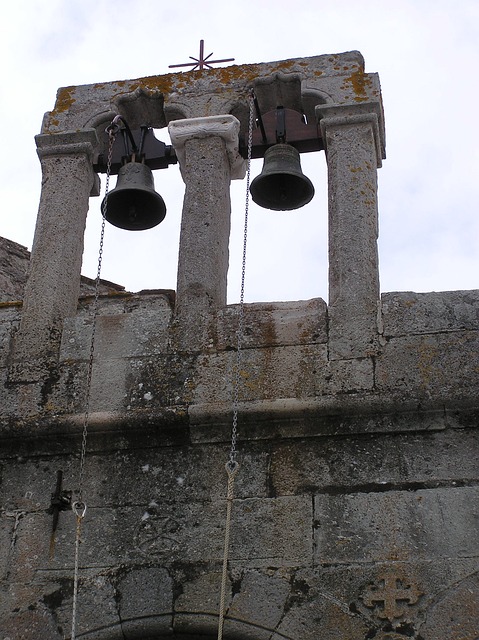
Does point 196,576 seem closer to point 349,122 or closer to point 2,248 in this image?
point 349,122

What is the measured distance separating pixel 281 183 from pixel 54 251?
1.49m

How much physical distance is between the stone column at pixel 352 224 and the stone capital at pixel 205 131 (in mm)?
544

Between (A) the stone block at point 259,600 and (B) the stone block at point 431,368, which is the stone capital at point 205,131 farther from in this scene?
(A) the stone block at point 259,600

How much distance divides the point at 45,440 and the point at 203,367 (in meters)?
0.91

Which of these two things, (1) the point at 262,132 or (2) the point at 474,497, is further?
(1) the point at 262,132

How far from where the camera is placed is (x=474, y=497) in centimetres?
572

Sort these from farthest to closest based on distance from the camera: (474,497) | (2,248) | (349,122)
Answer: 1. (2,248)
2. (349,122)
3. (474,497)

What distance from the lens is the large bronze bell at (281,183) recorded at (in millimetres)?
7391

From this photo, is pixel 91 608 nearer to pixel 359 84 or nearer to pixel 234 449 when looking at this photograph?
pixel 234 449

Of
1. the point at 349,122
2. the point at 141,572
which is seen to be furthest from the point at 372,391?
the point at 349,122

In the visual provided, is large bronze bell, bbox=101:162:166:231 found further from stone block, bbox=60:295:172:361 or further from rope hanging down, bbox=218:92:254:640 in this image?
stone block, bbox=60:295:172:361

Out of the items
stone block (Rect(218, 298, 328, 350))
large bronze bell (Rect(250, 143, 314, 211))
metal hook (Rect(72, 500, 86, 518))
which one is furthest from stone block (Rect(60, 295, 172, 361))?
large bronze bell (Rect(250, 143, 314, 211))

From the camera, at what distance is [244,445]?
6117 mm

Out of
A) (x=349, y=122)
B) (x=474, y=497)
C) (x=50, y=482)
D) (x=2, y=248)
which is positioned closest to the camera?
(x=474, y=497)
